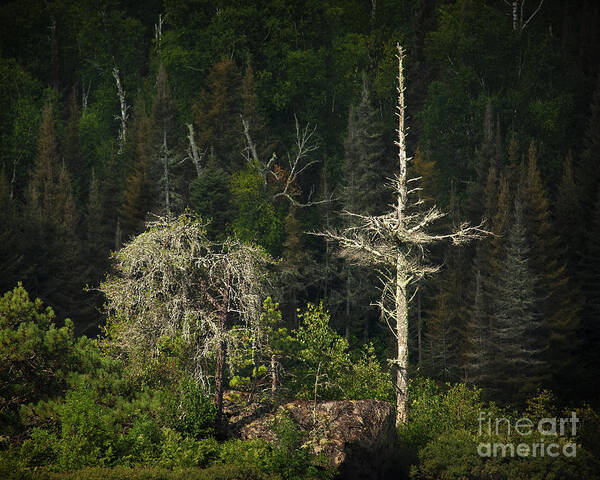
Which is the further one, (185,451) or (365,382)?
(365,382)

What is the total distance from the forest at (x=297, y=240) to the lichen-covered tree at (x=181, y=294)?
76 mm

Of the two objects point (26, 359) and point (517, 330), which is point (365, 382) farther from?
point (517, 330)

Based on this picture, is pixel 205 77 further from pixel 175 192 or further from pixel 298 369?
pixel 298 369

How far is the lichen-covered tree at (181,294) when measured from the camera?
20.0 meters

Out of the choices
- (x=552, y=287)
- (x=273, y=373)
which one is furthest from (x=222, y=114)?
(x=273, y=373)

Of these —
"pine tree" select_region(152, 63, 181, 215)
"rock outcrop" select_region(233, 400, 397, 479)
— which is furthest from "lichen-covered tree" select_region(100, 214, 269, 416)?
"pine tree" select_region(152, 63, 181, 215)

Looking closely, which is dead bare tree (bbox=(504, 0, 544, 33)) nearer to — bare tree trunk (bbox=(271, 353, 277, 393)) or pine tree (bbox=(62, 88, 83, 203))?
pine tree (bbox=(62, 88, 83, 203))

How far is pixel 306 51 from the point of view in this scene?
5853 centimetres

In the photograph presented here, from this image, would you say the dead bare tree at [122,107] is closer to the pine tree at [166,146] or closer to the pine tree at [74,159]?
the pine tree at [74,159]

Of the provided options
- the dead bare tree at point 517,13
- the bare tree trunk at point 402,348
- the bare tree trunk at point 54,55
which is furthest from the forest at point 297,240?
the dead bare tree at point 517,13

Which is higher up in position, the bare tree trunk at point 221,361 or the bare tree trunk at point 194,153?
the bare tree trunk at point 194,153

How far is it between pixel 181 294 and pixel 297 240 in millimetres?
28391

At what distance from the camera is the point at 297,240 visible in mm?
48844

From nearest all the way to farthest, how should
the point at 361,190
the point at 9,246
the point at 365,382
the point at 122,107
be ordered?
the point at 365,382 → the point at 9,246 → the point at 361,190 → the point at 122,107
